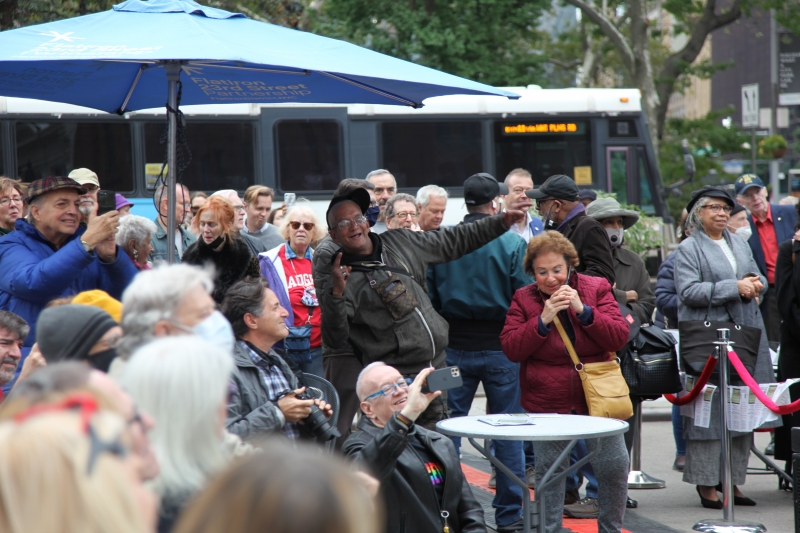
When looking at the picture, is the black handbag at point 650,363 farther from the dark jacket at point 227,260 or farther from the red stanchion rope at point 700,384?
the dark jacket at point 227,260

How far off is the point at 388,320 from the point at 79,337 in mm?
2839

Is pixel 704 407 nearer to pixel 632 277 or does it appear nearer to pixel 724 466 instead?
pixel 724 466

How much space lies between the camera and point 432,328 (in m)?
5.42

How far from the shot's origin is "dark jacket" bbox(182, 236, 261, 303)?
536 cm

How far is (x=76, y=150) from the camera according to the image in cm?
1411

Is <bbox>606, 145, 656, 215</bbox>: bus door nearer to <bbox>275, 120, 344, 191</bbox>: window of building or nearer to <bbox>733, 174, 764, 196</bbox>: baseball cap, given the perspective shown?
<bbox>275, 120, 344, 191</bbox>: window of building

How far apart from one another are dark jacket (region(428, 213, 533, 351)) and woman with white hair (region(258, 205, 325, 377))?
1.20 m

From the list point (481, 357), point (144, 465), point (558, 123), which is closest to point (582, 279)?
point (481, 357)

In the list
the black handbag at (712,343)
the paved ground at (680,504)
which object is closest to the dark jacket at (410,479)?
the paved ground at (680,504)

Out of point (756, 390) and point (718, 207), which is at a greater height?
point (718, 207)

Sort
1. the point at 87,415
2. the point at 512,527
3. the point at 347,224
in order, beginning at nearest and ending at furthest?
the point at 87,415, the point at 347,224, the point at 512,527

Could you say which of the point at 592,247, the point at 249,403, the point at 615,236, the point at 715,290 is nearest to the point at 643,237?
the point at 615,236

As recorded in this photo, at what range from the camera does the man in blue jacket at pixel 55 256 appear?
4297mm

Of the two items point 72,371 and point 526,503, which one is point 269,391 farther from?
point 72,371
